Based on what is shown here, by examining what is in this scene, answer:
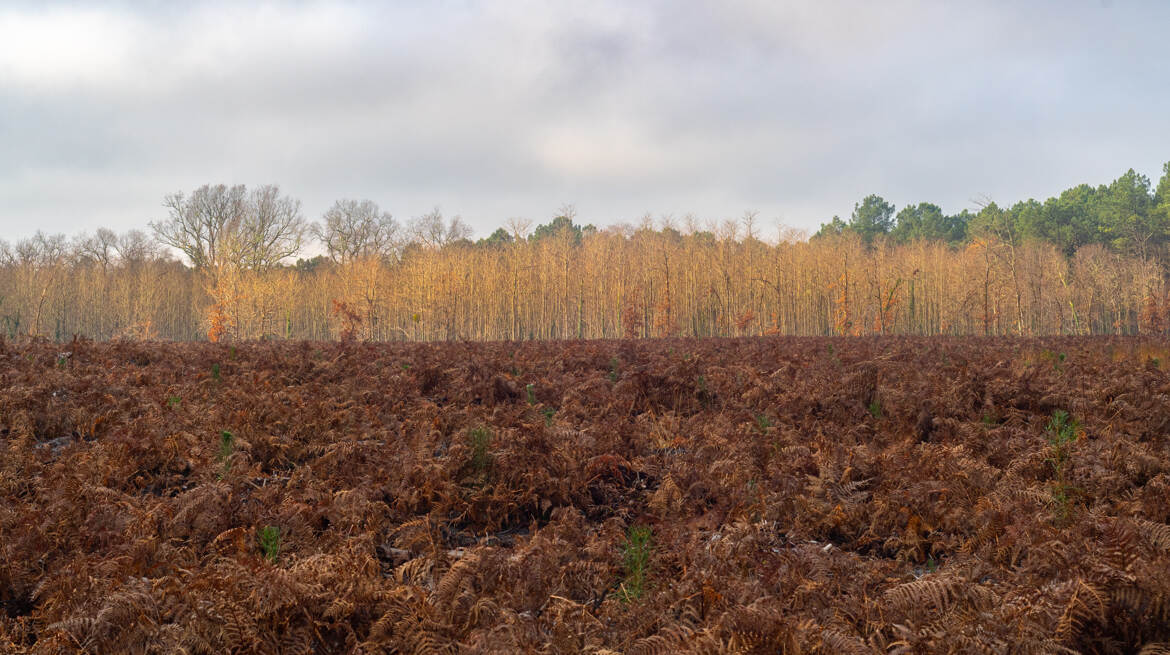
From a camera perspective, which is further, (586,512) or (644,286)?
(644,286)

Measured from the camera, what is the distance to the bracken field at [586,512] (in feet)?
10.9

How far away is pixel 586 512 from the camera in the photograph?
5.80 metres

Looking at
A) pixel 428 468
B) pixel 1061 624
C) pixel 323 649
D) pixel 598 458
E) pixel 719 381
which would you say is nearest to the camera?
pixel 1061 624

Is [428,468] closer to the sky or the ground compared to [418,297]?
closer to the ground

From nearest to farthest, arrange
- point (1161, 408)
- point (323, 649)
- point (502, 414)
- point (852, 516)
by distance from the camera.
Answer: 1. point (323, 649)
2. point (852, 516)
3. point (1161, 408)
4. point (502, 414)

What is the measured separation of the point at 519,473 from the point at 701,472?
1692mm

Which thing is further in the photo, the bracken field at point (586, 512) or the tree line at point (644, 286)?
the tree line at point (644, 286)

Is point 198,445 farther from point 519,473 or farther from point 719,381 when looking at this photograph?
point 719,381

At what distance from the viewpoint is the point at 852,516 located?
17.1 feet

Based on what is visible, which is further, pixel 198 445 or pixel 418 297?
pixel 418 297

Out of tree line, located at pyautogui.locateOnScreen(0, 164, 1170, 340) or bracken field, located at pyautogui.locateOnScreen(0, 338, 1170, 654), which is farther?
tree line, located at pyautogui.locateOnScreen(0, 164, 1170, 340)

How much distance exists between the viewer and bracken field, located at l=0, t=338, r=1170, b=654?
10.9ft

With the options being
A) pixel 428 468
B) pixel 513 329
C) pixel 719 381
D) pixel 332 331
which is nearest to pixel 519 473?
pixel 428 468

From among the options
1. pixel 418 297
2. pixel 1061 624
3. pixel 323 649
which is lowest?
pixel 323 649
